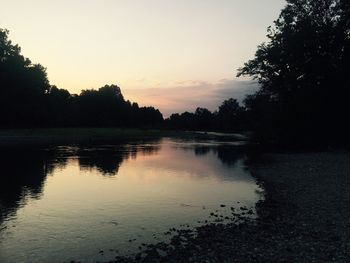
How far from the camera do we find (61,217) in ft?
75.3

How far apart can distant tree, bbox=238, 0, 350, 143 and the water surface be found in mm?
24138

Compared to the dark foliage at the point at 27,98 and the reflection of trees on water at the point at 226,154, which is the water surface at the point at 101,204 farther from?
the dark foliage at the point at 27,98

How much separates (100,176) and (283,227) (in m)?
24.1

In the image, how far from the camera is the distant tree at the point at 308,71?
6238 centimetres

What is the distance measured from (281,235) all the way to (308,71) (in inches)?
2016

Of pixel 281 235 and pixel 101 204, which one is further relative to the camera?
pixel 101 204

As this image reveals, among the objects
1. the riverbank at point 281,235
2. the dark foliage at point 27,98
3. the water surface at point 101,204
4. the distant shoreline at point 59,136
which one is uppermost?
the dark foliage at point 27,98

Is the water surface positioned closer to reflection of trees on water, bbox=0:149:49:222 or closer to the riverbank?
reflection of trees on water, bbox=0:149:49:222

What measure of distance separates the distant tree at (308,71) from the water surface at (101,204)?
24138mm

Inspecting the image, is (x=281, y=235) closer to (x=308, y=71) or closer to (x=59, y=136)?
(x=308, y=71)

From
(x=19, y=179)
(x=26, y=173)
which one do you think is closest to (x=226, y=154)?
(x=26, y=173)

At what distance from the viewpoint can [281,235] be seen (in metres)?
17.7

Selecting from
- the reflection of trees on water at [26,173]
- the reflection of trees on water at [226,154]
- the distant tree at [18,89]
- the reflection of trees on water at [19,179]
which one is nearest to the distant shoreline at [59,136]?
the distant tree at [18,89]

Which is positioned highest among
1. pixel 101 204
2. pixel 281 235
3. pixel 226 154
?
pixel 226 154
